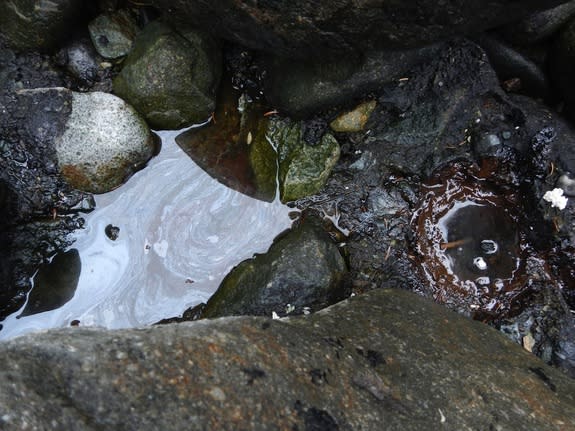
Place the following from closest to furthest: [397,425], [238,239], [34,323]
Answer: [397,425] < [34,323] < [238,239]

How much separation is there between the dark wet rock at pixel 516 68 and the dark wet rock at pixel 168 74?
1954mm

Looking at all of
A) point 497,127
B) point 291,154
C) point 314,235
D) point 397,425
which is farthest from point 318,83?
point 397,425

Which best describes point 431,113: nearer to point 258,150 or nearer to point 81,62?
point 258,150

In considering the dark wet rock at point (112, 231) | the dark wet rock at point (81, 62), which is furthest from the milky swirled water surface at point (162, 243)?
the dark wet rock at point (81, 62)

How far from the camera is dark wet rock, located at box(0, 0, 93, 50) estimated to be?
3.28m

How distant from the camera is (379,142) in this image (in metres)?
3.59

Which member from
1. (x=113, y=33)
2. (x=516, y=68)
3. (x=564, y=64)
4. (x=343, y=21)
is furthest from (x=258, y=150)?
(x=564, y=64)

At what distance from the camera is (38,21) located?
3326 mm

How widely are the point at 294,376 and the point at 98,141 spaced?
215cm

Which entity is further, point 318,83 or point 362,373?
point 318,83

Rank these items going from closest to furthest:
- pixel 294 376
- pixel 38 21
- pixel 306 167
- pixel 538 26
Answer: pixel 294 376 < pixel 38 21 < pixel 538 26 < pixel 306 167

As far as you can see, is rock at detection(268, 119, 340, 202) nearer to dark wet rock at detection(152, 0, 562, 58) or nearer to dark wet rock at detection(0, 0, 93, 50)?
dark wet rock at detection(152, 0, 562, 58)

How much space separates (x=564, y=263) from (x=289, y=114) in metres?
2.17

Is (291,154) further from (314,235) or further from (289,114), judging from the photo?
(314,235)
